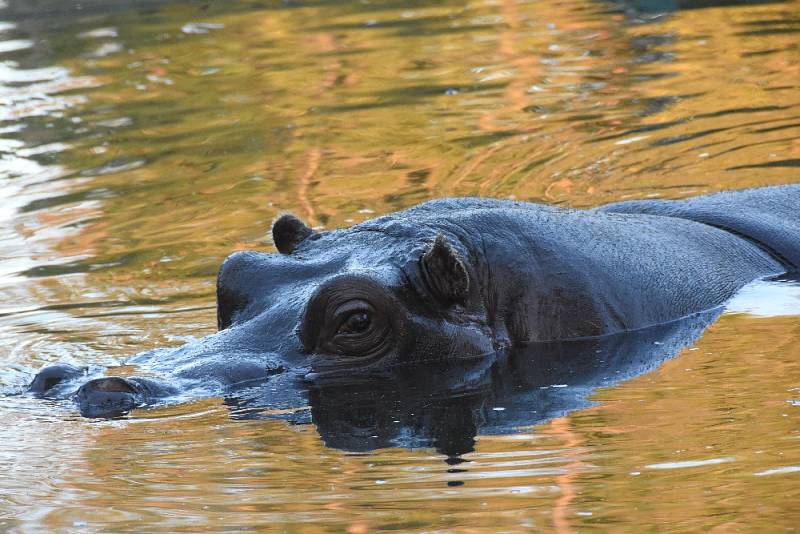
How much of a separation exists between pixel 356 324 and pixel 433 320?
40 cm

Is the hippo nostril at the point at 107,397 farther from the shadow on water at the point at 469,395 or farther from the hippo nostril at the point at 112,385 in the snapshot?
the shadow on water at the point at 469,395

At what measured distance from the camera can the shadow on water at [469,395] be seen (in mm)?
5984

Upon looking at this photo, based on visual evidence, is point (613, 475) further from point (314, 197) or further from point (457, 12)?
point (457, 12)

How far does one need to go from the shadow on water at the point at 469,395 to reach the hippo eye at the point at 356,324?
24 centimetres

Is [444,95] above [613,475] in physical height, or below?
below

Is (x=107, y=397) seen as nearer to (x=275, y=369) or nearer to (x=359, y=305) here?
(x=275, y=369)

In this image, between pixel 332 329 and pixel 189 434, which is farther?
pixel 332 329

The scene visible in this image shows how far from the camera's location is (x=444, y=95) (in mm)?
15016

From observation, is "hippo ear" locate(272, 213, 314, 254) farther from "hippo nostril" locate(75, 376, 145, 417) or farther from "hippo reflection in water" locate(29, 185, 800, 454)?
"hippo nostril" locate(75, 376, 145, 417)

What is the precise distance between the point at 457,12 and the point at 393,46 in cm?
244

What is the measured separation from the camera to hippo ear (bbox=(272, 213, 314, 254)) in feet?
23.8

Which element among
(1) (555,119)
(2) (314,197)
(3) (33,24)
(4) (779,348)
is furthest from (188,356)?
(3) (33,24)

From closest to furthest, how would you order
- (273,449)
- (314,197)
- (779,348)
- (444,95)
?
1. (273,449)
2. (779,348)
3. (314,197)
4. (444,95)

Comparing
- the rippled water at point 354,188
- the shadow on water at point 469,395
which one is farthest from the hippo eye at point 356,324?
the rippled water at point 354,188
